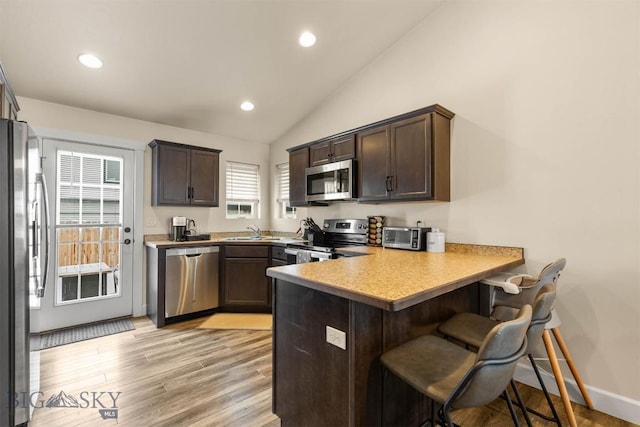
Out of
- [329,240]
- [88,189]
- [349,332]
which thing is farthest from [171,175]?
[349,332]

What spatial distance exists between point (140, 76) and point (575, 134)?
12.7ft

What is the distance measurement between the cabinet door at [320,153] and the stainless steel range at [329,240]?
78 centimetres

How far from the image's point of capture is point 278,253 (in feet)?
12.4

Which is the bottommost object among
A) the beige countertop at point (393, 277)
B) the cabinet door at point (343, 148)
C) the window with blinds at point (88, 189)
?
the beige countertop at point (393, 277)

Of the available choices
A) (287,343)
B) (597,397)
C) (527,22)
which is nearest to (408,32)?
(527,22)

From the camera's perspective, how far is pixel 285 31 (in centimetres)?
275

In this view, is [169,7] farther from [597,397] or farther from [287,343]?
[597,397]

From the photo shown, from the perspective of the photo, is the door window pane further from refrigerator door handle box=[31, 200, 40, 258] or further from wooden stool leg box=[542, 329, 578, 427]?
wooden stool leg box=[542, 329, 578, 427]

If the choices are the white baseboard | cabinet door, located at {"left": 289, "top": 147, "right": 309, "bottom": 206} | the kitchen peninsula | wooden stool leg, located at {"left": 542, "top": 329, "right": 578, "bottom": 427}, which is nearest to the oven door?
cabinet door, located at {"left": 289, "top": 147, "right": 309, "bottom": 206}

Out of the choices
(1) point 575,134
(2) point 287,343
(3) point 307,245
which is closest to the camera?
(2) point 287,343

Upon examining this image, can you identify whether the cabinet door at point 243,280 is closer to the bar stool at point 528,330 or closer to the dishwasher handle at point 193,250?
the dishwasher handle at point 193,250

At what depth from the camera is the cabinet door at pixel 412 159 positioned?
8.48ft

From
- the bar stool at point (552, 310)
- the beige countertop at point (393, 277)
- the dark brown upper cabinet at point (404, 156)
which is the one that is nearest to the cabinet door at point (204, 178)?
the dark brown upper cabinet at point (404, 156)

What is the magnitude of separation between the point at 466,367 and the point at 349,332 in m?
0.53
